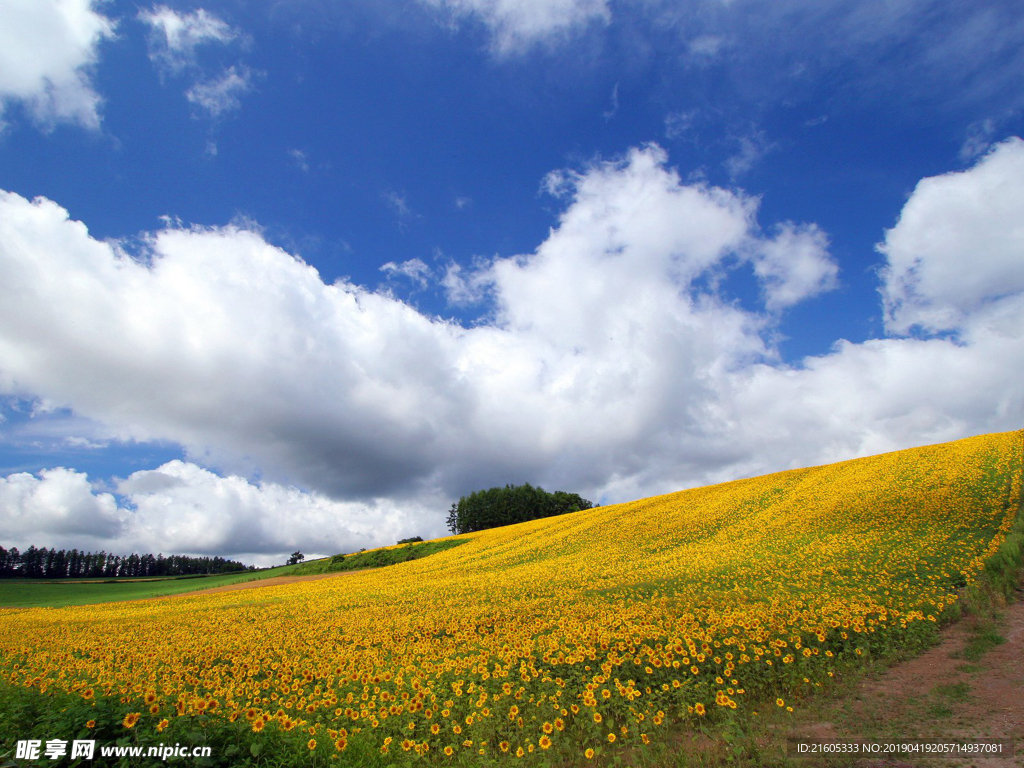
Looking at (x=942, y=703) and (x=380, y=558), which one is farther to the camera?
(x=380, y=558)

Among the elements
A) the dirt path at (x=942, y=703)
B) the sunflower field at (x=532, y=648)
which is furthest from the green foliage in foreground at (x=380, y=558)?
the dirt path at (x=942, y=703)

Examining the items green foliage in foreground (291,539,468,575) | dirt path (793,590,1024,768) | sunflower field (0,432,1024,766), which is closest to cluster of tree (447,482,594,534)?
green foliage in foreground (291,539,468,575)

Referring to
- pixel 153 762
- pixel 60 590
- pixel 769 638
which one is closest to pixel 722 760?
pixel 769 638

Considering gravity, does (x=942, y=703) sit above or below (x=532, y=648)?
below

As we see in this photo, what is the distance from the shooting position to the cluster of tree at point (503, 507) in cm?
10938

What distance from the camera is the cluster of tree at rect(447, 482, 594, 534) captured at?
4306 inches

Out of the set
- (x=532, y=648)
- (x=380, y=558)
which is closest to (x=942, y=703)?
(x=532, y=648)

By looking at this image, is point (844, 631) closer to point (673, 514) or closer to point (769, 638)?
point (769, 638)

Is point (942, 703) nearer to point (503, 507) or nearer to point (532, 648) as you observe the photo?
point (532, 648)

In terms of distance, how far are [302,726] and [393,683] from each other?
94.9 inches

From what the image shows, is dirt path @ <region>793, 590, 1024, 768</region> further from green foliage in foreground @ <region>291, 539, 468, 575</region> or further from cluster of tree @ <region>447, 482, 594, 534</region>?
cluster of tree @ <region>447, 482, 594, 534</region>

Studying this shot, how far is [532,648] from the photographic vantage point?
9953mm

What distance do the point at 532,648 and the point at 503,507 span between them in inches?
4033

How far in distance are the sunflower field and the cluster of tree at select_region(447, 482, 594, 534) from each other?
86.1 m
